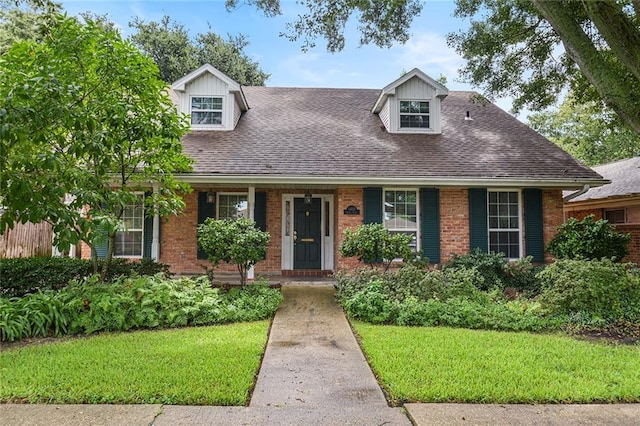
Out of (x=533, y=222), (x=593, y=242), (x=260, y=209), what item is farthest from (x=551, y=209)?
(x=260, y=209)

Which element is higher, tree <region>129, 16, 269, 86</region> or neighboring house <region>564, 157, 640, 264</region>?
tree <region>129, 16, 269, 86</region>

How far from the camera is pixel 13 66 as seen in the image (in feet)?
18.9

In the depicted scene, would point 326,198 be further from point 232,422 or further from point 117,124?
point 232,422

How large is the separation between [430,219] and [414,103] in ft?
12.9

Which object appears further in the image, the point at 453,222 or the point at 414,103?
the point at 414,103

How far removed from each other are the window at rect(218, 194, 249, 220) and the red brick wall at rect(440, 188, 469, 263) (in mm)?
5258

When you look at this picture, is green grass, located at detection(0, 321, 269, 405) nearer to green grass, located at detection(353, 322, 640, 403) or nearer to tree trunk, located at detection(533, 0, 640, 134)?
green grass, located at detection(353, 322, 640, 403)

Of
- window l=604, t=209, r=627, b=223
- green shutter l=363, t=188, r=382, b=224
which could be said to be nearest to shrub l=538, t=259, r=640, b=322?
green shutter l=363, t=188, r=382, b=224

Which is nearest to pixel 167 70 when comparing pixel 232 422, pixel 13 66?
pixel 13 66

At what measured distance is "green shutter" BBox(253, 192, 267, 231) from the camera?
33.6 ft

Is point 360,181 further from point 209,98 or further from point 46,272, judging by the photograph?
point 46,272

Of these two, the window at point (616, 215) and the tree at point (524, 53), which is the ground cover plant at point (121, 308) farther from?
the window at point (616, 215)

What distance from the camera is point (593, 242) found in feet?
28.5

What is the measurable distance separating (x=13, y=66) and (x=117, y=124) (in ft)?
5.46
